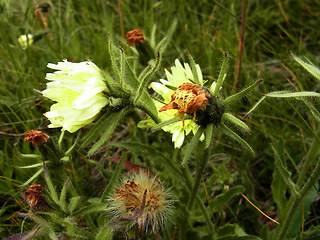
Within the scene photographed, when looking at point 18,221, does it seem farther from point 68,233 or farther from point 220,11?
point 220,11

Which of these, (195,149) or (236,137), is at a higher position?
(236,137)

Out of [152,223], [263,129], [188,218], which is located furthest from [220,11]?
[152,223]

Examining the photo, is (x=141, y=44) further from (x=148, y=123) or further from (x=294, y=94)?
(x=294, y=94)

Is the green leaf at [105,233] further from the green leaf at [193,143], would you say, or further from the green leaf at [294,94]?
the green leaf at [294,94]

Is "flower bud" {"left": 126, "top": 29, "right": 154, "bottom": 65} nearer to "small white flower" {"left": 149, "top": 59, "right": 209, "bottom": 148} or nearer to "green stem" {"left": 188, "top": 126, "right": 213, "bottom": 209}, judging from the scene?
"small white flower" {"left": 149, "top": 59, "right": 209, "bottom": 148}

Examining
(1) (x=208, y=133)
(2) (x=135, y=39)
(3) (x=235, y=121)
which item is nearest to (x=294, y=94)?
(3) (x=235, y=121)

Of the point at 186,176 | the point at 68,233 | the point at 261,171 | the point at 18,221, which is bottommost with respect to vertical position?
the point at 261,171

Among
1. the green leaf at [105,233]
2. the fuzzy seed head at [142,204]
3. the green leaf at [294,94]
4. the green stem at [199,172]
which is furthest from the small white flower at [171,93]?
the green leaf at [105,233]
